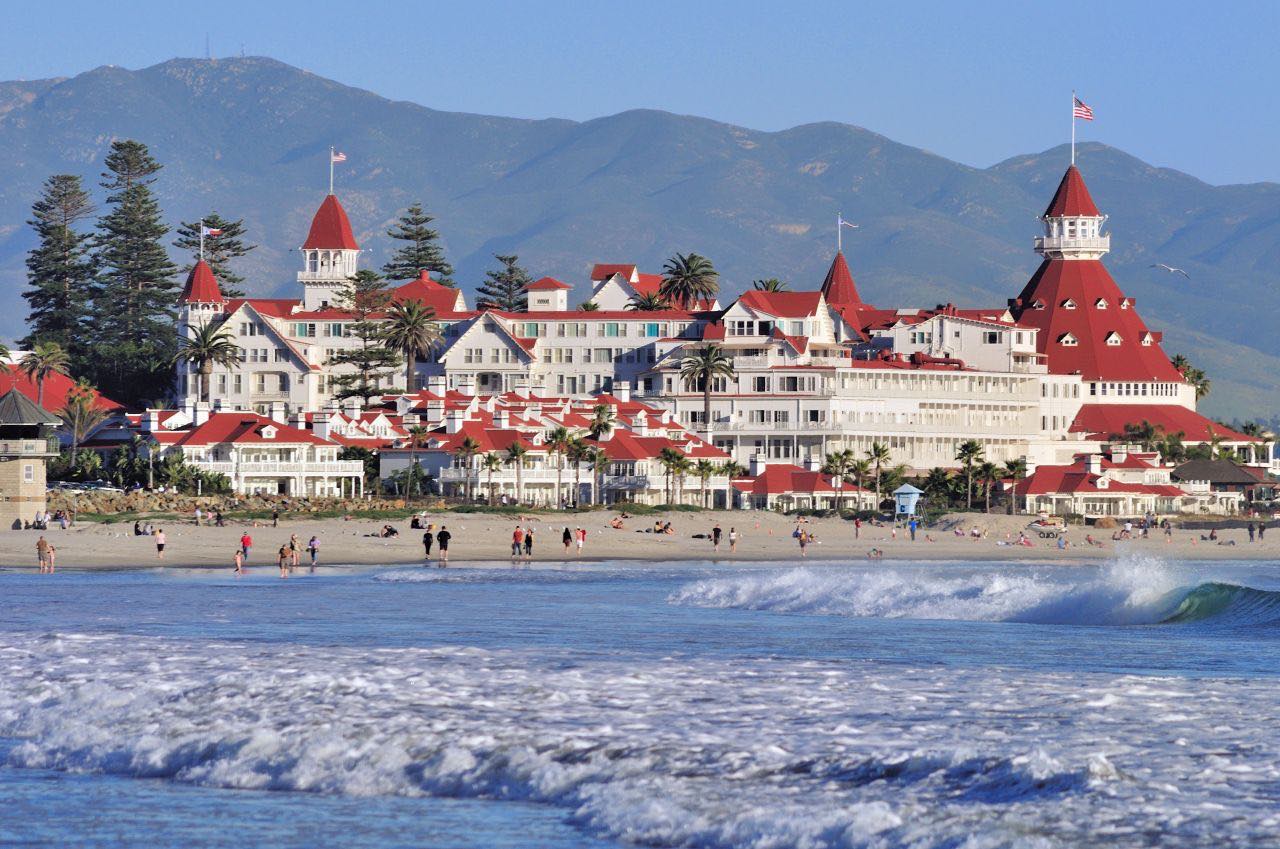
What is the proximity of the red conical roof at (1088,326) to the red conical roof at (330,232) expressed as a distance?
42.1m

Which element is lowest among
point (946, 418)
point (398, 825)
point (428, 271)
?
point (398, 825)

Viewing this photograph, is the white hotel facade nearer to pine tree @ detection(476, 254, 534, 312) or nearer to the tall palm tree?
the tall palm tree

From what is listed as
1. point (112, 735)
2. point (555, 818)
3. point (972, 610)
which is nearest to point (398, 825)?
point (555, 818)

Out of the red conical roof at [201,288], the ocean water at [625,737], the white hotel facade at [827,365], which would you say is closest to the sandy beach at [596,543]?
the white hotel facade at [827,365]

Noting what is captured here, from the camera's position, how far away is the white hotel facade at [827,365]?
383ft

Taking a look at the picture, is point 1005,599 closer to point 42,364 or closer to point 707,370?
point 707,370

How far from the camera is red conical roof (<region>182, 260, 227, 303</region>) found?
410 ft

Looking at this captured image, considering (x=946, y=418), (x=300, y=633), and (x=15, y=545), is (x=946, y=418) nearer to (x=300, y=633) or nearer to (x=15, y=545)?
(x=15, y=545)

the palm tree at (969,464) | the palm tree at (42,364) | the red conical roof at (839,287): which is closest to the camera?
the palm tree at (969,464)

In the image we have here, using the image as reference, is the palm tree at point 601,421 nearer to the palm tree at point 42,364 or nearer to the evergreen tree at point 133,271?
the palm tree at point 42,364

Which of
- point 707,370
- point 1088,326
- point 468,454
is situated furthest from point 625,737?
point 1088,326

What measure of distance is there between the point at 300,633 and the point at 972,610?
14187 millimetres

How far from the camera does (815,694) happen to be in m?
23.7

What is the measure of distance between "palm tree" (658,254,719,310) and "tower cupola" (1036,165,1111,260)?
20.3 metres
